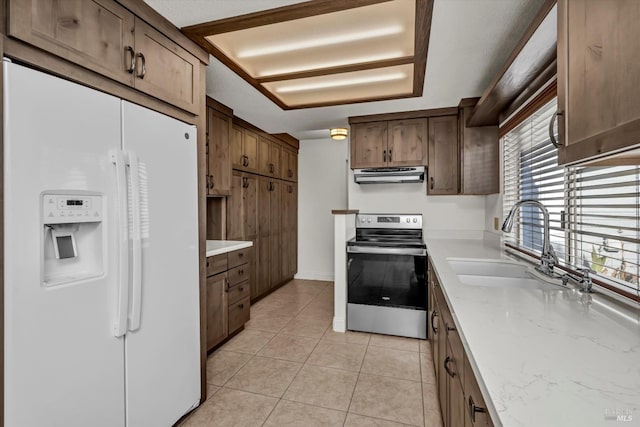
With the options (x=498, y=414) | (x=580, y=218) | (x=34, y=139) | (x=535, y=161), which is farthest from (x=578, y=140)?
(x=34, y=139)

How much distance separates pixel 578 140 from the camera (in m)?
0.89

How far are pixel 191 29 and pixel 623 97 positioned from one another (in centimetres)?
189

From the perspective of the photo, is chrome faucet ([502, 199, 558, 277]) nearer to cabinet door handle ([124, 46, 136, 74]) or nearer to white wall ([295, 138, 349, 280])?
cabinet door handle ([124, 46, 136, 74])

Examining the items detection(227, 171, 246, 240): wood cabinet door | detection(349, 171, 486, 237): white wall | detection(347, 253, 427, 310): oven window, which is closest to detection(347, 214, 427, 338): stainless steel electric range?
detection(347, 253, 427, 310): oven window

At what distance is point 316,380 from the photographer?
222cm

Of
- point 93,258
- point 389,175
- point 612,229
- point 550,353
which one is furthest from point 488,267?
point 93,258

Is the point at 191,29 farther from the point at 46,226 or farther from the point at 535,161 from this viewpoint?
the point at 535,161

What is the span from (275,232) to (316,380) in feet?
8.33

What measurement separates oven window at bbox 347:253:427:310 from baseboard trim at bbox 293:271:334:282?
207 centimetres

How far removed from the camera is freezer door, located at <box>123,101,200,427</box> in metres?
1.43

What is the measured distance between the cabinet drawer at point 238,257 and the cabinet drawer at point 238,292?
0.21m

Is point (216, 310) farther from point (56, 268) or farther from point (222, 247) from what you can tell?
point (56, 268)

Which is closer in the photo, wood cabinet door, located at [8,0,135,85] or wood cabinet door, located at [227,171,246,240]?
wood cabinet door, located at [8,0,135,85]

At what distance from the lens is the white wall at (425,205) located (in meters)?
3.35
